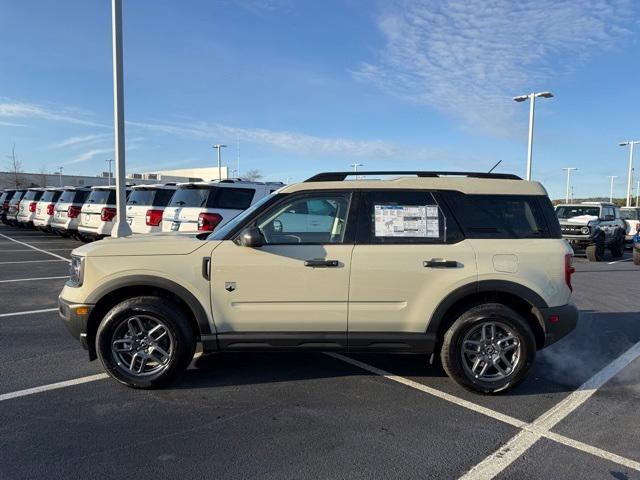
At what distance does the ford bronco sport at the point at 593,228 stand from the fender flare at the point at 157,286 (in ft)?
46.8

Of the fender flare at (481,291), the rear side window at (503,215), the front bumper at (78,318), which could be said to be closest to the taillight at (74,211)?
the front bumper at (78,318)

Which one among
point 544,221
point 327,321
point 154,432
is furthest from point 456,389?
point 154,432

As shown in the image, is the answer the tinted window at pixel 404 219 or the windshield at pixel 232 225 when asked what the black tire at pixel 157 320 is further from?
the tinted window at pixel 404 219

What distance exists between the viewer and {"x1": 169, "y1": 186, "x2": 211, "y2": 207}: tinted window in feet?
33.4

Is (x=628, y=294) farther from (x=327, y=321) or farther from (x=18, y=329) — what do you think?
(x=18, y=329)

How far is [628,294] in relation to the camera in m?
9.12

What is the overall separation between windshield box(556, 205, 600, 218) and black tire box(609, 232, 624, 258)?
1.12m

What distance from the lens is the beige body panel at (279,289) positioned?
4.15m

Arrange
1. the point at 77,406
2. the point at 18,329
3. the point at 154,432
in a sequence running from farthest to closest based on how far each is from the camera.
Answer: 1. the point at 18,329
2. the point at 77,406
3. the point at 154,432

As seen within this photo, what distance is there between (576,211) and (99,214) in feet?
50.3

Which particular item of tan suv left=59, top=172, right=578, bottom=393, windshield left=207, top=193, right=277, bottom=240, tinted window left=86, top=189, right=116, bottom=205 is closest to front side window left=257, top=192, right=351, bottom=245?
tan suv left=59, top=172, right=578, bottom=393

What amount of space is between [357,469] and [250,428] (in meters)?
0.90

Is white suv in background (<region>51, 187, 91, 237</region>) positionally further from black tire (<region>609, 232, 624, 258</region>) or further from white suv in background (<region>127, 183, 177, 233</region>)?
black tire (<region>609, 232, 624, 258</region>)

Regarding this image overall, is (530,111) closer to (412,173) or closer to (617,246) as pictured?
(617,246)
